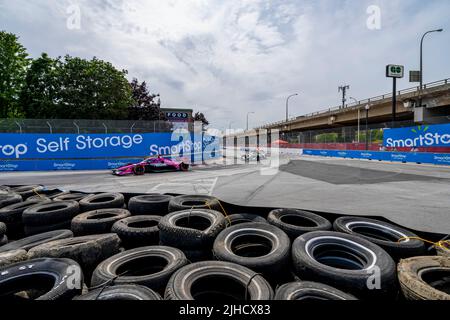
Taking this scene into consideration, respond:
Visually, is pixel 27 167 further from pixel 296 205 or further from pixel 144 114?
pixel 144 114

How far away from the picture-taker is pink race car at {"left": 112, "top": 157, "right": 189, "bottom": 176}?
13660 mm

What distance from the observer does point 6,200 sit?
202 inches

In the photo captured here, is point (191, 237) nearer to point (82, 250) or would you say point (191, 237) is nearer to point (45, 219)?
point (82, 250)

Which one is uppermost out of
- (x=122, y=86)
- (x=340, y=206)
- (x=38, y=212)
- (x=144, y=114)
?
(x=122, y=86)

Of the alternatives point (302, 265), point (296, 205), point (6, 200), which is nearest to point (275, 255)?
point (302, 265)

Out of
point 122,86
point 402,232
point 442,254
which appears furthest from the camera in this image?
point 122,86

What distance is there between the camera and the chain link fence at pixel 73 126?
55.0 ft

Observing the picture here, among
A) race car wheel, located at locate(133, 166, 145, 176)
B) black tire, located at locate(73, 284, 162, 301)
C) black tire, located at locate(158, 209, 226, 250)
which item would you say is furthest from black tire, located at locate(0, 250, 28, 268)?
race car wheel, located at locate(133, 166, 145, 176)

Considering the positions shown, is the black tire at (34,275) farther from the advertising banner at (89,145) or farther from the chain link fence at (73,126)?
the chain link fence at (73,126)

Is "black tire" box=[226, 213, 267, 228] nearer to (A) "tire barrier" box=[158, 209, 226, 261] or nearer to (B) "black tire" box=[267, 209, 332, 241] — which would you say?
(B) "black tire" box=[267, 209, 332, 241]

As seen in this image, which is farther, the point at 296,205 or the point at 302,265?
the point at 296,205

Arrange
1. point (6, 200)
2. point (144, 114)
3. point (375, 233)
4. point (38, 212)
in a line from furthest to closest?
point (144, 114) < point (6, 200) < point (38, 212) < point (375, 233)

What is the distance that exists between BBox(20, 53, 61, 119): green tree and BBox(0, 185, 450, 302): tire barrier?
Result: 33.7 metres

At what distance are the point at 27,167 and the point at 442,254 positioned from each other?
2265 cm
